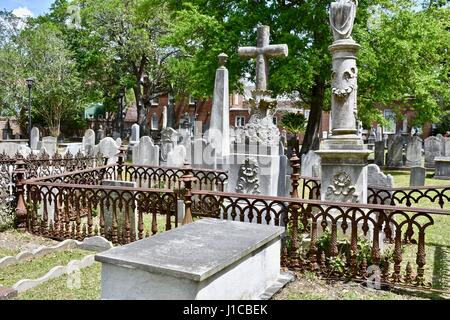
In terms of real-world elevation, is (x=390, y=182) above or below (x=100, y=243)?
above

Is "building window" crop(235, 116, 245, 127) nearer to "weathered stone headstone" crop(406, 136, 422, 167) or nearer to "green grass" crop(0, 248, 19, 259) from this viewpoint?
"weathered stone headstone" crop(406, 136, 422, 167)

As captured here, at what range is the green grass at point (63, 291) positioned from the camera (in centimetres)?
472

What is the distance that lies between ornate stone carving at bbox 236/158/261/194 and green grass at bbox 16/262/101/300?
318 cm

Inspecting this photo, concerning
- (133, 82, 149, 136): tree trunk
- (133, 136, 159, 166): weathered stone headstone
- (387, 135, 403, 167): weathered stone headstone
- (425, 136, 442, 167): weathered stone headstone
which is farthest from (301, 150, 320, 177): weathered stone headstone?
(133, 82, 149, 136): tree trunk

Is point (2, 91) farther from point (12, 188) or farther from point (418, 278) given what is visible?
point (418, 278)

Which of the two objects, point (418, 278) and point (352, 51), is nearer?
point (418, 278)

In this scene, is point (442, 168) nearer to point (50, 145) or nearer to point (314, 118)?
point (314, 118)

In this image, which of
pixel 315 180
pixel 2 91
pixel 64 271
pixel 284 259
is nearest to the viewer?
pixel 64 271

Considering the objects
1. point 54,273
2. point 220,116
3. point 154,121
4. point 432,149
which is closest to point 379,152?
point 432,149

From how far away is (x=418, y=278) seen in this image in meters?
5.12

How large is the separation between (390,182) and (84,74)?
33.9 m

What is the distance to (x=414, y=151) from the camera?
76.5 feet

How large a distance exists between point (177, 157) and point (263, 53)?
697 cm
